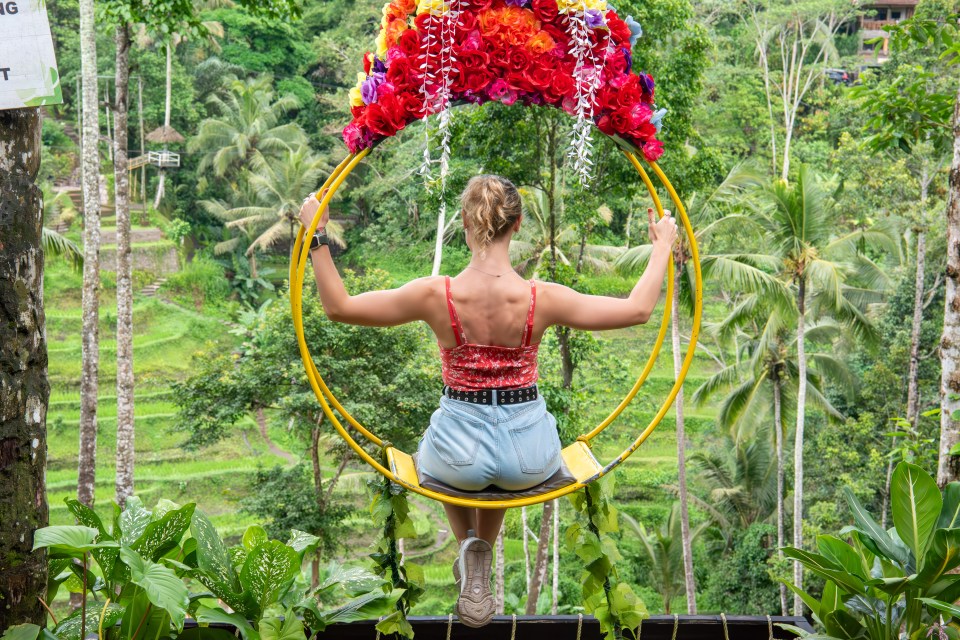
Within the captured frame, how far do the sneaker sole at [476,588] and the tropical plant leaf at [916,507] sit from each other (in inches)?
59.0

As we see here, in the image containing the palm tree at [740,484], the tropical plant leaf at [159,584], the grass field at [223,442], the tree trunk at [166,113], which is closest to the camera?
the tropical plant leaf at [159,584]

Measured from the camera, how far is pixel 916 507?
373 cm

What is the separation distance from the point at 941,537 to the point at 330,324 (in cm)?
1156

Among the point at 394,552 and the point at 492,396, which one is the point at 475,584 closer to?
the point at 394,552

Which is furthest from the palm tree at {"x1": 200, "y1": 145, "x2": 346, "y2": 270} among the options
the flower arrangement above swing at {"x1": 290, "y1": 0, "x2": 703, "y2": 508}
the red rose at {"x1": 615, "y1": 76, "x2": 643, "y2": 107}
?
the red rose at {"x1": 615, "y1": 76, "x2": 643, "y2": 107}

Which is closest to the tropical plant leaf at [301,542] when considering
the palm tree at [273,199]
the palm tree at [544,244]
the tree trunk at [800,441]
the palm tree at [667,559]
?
the palm tree at [544,244]

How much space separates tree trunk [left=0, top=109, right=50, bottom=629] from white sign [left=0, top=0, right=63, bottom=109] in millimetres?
71

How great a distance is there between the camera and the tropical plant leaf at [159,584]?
3018 millimetres

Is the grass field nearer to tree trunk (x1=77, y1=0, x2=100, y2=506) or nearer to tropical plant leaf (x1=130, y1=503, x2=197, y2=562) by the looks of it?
tree trunk (x1=77, y1=0, x2=100, y2=506)

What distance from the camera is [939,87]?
16.5 m

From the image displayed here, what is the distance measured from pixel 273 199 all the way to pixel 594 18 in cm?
2540

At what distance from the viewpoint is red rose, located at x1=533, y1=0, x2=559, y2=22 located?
3602 millimetres

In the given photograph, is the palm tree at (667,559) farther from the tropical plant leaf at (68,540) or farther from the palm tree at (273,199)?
the tropical plant leaf at (68,540)

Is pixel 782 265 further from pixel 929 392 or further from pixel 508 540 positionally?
pixel 508 540
